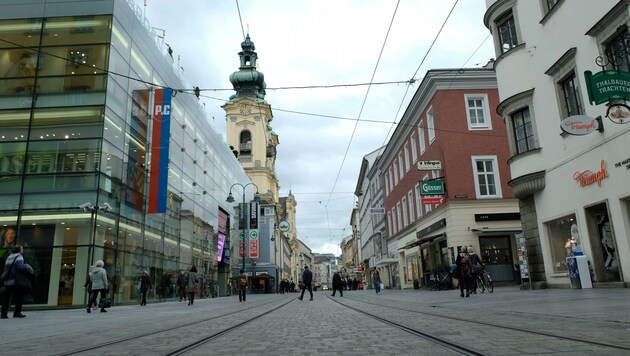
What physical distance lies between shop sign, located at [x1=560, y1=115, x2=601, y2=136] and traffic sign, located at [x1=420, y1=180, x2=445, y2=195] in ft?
43.9

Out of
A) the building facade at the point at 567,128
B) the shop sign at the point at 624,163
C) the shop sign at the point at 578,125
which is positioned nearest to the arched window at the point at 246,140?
the building facade at the point at 567,128

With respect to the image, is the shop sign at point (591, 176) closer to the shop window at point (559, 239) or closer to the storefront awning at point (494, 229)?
the shop window at point (559, 239)

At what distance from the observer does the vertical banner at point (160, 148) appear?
83.9 ft

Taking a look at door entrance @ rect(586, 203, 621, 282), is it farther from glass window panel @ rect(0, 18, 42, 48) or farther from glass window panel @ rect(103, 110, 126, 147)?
glass window panel @ rect(0, 18, 42, 48)

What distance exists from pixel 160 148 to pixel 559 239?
19.8 metres

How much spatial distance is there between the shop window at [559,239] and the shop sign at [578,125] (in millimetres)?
3726

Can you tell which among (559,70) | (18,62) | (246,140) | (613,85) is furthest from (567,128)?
(246,140)

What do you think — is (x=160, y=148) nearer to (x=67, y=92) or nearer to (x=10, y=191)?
(x=67, y=92)

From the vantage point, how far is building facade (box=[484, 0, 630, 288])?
1277 centimetres

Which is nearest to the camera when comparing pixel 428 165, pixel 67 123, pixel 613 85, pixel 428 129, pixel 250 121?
pixel 613 85

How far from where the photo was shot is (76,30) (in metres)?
21.9

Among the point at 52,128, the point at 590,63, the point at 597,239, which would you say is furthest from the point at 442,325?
the point at 52,128

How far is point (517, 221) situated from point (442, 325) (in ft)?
67.2

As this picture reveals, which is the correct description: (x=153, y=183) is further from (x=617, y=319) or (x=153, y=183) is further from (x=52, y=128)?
(x=617, y=319)
